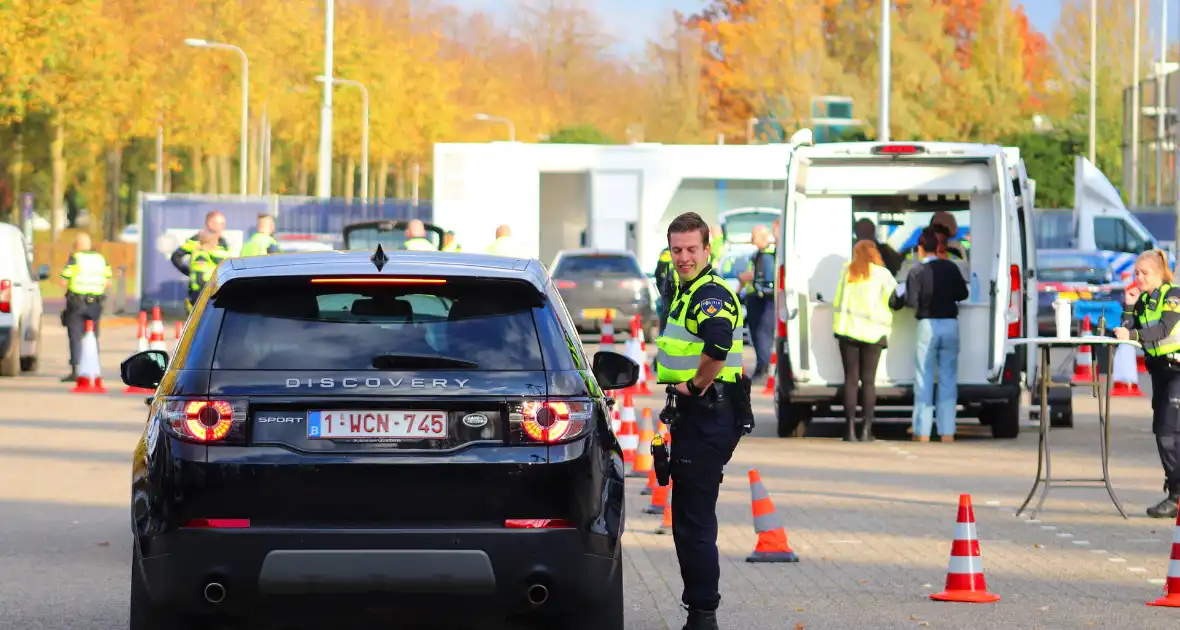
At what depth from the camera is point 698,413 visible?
315 inches

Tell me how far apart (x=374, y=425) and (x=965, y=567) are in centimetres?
347

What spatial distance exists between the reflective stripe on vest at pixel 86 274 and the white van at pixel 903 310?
8.81 m

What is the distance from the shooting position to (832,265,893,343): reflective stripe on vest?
1714cm

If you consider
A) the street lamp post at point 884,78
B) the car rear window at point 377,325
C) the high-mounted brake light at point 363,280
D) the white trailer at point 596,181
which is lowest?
the car rear window at point 377,325

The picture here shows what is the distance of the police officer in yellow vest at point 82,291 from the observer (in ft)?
76.2

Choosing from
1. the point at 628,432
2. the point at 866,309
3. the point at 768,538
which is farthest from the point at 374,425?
the point at 866,309

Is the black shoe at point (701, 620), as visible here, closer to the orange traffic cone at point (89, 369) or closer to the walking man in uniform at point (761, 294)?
the walking man in uniform at point (761, 294)

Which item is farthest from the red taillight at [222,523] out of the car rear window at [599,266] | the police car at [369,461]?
the car rear window at [599,266]

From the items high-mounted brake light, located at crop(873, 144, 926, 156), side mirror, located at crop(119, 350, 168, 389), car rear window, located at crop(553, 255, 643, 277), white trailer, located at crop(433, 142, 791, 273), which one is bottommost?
side mirror, located at crop(119, 350, 168, 389)

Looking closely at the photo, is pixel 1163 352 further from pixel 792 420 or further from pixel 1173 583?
pixel 792 420

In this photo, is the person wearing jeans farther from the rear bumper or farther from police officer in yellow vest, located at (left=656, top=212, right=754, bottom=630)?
the rear bumper

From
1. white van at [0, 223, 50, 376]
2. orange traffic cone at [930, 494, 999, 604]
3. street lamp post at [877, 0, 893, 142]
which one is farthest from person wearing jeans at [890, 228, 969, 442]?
street lamp post at [877, 0, 893, 142]

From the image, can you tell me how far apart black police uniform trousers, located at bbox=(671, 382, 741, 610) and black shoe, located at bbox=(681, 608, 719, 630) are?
20 mm

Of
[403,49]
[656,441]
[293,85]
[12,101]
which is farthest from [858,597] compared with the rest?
[403,49]
